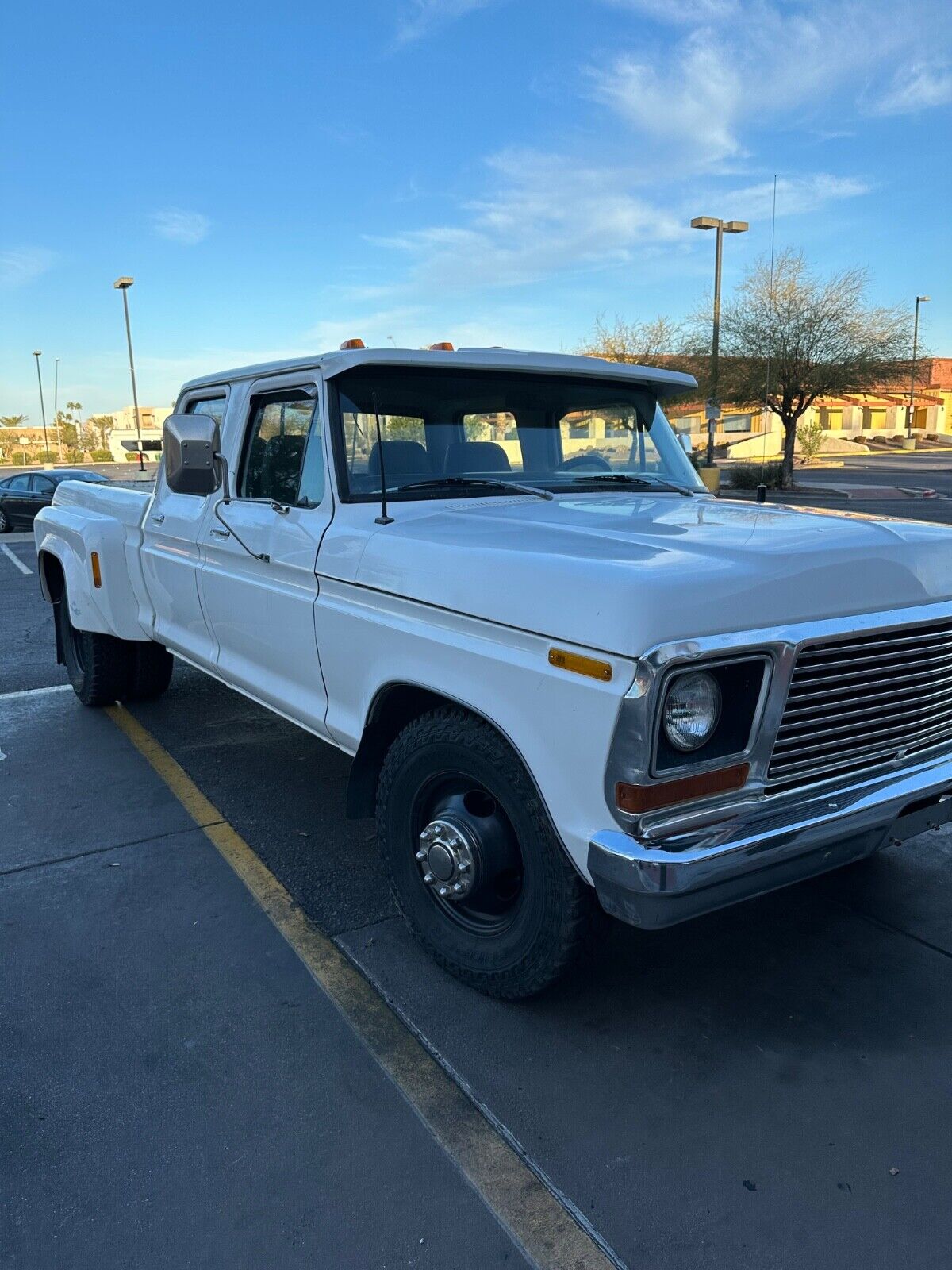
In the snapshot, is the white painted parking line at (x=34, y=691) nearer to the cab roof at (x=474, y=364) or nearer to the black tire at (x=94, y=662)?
the black tire at (x=94, y=662)

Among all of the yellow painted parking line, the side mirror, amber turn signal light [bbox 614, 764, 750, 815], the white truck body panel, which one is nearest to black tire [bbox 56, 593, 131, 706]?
the white truck body panel

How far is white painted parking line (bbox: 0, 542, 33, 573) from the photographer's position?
46.4 feet

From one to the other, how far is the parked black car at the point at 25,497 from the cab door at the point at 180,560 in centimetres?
1656

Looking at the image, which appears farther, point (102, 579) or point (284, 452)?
point (102, 579)

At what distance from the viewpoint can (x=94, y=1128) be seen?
8.05ft

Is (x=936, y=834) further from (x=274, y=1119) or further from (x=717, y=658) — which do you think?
(x=274, y=1119)

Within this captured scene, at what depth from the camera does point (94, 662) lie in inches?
235

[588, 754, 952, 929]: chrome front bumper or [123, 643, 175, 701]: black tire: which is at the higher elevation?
[588, 754, 952, 929]: chrome front bumper

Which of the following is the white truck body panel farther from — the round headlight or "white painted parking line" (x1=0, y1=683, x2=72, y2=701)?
"white painted parking line" (x1=0, y1=683, x2=72, y2=701)

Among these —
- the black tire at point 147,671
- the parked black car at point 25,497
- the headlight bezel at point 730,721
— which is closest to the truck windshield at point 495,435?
the headlight bezel at point 730,721

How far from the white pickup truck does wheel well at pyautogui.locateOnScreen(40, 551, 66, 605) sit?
96.7 inches

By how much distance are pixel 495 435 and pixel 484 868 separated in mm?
1895

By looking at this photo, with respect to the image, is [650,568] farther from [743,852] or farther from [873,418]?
[873,418]

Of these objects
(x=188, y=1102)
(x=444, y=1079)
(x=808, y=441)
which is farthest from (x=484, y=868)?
(x=808, y=441)
